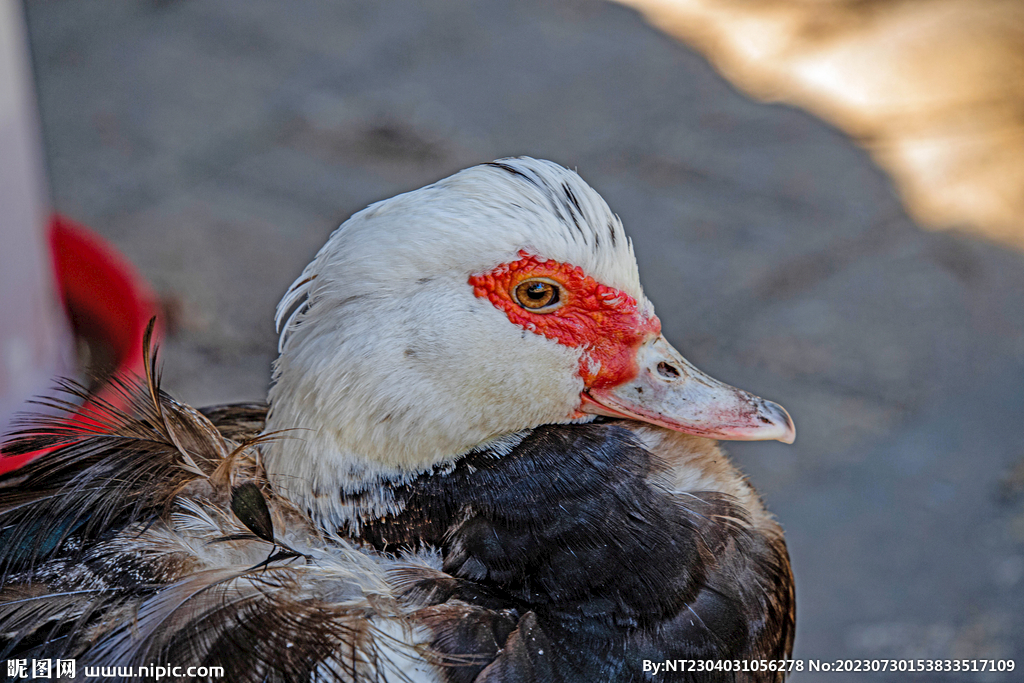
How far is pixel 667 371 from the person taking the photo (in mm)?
1239

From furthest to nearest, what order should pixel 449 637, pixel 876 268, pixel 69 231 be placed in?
pixel 876 268 → pixel 69 231 → pixel 449 637

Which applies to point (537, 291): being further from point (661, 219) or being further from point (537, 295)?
point (661, 219)

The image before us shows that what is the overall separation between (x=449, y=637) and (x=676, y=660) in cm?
28

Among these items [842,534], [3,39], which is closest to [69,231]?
[3,39]

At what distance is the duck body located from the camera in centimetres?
102

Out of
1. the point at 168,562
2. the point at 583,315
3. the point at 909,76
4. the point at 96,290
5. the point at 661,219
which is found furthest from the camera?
the point at 909,76

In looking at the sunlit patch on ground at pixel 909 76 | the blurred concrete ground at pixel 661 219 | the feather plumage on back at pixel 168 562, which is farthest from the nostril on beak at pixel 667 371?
the sunlit patch on ground at pixel 909 76

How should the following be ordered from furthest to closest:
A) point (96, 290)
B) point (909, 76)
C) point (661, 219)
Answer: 1. point (909, 76)
2. point (661, 219)
3. point (96, 290)

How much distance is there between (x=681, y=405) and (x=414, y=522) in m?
0.38

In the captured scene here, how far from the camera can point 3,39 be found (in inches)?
62.2

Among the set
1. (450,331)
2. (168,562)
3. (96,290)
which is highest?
(450,331)

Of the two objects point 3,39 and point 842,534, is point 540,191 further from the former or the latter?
point 842,534

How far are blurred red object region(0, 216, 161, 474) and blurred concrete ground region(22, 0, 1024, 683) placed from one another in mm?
435

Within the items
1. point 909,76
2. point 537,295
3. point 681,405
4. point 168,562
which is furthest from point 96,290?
point 909,76
